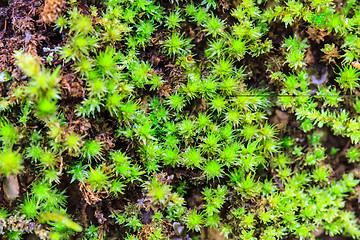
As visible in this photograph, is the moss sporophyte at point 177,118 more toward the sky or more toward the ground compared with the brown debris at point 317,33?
more toward the ground

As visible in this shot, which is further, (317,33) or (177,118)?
(317,33)

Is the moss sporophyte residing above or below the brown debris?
below

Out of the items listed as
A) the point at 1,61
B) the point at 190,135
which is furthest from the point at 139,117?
the point at 1,61

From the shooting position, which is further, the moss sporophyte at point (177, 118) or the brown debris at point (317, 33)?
the brown debris at point (317, 33)

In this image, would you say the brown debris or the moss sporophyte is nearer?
the moss sporophyte

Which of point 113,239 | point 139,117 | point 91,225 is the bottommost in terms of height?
point 113,239

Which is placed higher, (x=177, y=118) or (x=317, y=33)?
(x=317, y=33)

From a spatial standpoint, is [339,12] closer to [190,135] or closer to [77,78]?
[190,135]

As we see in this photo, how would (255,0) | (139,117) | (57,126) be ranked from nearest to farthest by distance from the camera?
(57,126)
(139,117)
(255,0)
